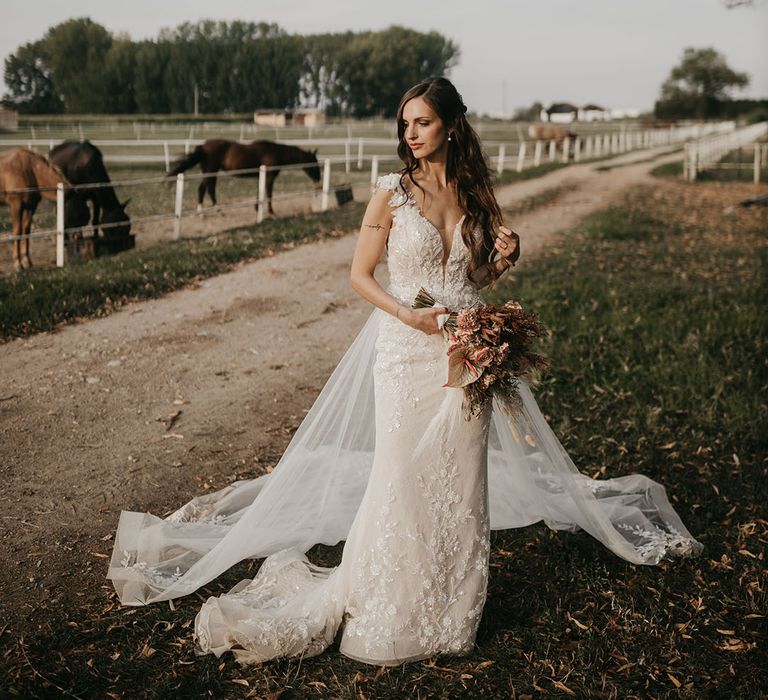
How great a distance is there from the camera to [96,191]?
12.8 m

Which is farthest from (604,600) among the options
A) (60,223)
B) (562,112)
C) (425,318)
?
(562,112)

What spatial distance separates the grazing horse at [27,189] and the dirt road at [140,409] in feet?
12.2

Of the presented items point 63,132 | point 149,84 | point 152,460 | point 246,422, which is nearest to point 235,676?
point 152,460

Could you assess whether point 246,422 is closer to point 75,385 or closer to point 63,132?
point 75,385

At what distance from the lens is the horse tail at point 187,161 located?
651 inches

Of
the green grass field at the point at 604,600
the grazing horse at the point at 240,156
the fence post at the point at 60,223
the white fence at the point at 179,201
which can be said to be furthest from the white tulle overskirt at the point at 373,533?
the grazing horse at the point at 240,156

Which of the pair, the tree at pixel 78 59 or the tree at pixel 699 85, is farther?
the tree at pixel 699 85

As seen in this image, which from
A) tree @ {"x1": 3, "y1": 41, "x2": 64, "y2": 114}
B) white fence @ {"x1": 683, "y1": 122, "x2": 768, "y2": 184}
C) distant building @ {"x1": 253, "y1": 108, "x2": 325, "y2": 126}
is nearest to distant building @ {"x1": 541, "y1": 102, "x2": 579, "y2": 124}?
distant building @ {"x1": 253, "y1": 108, "x2": 325, "y2": 126}

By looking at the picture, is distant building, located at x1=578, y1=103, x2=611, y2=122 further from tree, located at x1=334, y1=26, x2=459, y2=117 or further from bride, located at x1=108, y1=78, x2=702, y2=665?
bride, located at x1=108, y1=78, x2=702, y2=665

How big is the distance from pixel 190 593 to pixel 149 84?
65.2 meters

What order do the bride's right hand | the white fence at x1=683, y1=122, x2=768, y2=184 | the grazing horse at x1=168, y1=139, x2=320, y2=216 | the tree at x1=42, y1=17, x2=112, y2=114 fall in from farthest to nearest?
the tree at x1=42, y1=17, x2=112, y2=114 < the white fence at x1=683, y1=122, x2=768, y2=184 < the grazing horse at x1=168, y1=139, x2=320, y2=216 < the bride's right hand

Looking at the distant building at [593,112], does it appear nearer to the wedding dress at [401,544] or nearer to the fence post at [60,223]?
the fence post at [60,223]

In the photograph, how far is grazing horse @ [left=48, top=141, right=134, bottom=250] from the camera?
490 inches

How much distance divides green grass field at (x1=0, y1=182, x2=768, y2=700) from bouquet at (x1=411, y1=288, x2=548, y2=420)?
1.12m
